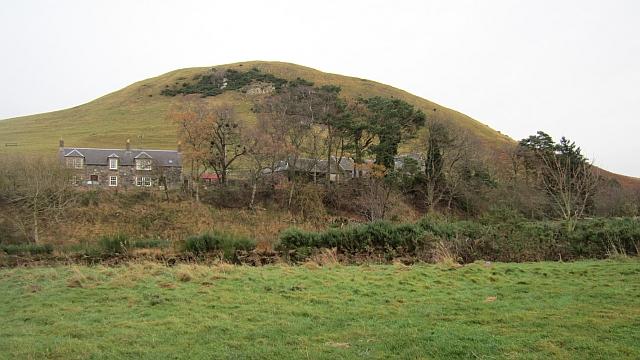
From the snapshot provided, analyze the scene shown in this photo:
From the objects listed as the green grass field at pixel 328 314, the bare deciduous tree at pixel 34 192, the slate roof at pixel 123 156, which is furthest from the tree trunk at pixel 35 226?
the green grass field at pixel 328 314

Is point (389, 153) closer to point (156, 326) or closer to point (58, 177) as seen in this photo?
point (58, 177)

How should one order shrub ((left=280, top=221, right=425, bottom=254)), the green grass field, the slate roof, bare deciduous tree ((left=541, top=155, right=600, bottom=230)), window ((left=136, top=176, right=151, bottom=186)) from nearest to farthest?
the green grass field
shrub ((left=280, top=221, right=425, bottom=254))
bare deciduous tree ((left=541, top=155, right=600, bottom=230))
the slate roof
window ((left=136, top=176, right=151, bottom=186))

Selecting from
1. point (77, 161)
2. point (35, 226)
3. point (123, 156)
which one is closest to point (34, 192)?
point (35, 226)

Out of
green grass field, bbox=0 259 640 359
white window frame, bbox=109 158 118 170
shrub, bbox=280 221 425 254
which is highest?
white window frame, bbox=109 158 118 170

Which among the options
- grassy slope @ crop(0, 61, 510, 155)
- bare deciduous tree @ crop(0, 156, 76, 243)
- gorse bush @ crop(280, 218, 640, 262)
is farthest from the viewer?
grassy slope @ crop(0, 61, 510, 155)


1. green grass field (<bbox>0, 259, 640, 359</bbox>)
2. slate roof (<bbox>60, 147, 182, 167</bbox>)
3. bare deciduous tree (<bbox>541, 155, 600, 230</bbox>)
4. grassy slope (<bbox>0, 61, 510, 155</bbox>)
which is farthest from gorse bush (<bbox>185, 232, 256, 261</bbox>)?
grassy slope (<bbox>0, 61, 510, 155</bbox>)

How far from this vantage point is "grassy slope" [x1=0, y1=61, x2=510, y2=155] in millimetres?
82375

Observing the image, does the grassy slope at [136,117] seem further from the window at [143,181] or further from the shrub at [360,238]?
the shrub at [360,238]

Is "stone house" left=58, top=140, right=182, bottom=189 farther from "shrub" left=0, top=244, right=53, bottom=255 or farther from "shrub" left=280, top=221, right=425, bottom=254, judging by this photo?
"shrub" left=280, top=221, right=425, bottom=254

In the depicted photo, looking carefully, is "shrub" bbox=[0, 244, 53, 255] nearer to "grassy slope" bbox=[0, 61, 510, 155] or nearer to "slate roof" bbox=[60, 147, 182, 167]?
"slate roof" bbox=[60, 147, 182, 167]

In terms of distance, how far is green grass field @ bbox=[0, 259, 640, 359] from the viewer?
23.0 ft

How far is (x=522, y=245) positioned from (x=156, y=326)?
15.8m

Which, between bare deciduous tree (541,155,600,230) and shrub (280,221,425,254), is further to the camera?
bare deciduous tree (541,155,600,230)

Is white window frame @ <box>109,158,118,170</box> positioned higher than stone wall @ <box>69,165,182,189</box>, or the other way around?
white window frame @ <box>109,158,118,170</box>
